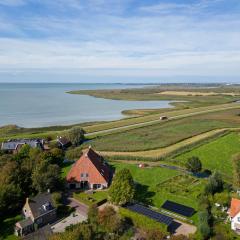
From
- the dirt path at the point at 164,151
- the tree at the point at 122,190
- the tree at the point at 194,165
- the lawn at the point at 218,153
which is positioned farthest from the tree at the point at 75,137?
the tree at the point at 122,190

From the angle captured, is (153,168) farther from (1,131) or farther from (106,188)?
(1,131)

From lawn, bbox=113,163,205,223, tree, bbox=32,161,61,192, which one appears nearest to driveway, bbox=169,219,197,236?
lawn, bbox=113,163,205,223

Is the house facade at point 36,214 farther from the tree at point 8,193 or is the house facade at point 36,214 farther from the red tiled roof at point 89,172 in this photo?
the red tiled roof at point 89,172

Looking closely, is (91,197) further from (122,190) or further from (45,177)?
(45,177)

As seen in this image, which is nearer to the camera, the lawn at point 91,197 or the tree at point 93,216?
the tree at point 93,216

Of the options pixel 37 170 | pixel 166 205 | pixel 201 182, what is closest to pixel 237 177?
pixel 201 182

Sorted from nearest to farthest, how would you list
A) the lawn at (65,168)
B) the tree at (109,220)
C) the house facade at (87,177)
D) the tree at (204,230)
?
the tree at (204,230)
the tree at (109,220)
the house facade at (87,177)
the lawn at (65,168)

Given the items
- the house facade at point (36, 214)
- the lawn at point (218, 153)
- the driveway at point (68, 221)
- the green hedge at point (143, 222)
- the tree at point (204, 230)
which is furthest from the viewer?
the lawn at point (218, 153)
